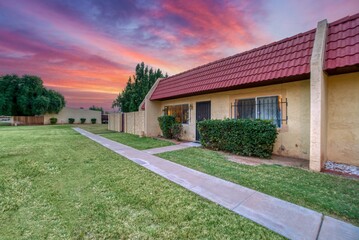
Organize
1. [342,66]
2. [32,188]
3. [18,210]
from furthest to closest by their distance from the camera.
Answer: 1. [342,66]
2. [32,188]
3. [18,210]

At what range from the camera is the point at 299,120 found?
6.43 metres

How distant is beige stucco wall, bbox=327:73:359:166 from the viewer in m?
5.40

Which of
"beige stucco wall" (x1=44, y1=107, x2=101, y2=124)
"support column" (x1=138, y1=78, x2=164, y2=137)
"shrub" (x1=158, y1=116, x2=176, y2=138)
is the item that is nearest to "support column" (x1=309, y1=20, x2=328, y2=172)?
"shrub" (x1=158, y1=116, x2=176, y2=138)

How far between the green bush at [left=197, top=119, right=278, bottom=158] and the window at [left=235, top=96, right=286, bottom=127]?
1.04m

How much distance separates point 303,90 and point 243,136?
2.71 m

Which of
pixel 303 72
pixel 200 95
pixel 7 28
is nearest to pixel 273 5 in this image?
pixel 303 72

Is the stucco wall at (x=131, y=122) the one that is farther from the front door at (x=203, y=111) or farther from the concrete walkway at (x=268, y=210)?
the concrete walkway at (x=268, y=210)

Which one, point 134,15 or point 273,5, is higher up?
point 134,15

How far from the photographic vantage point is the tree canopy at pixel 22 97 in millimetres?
32359

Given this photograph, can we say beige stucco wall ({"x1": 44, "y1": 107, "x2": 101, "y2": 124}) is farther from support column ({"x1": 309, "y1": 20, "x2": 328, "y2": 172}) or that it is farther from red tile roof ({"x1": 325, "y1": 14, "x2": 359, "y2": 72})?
red tile roof ({"x1": 325, "y1": 14, "x2": 359, "y2": 72})

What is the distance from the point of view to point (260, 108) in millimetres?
7641

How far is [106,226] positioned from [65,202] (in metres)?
1.28

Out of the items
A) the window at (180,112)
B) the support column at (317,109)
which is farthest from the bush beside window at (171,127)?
the support column at (317,109)

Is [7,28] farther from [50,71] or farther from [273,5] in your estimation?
[273,5]
